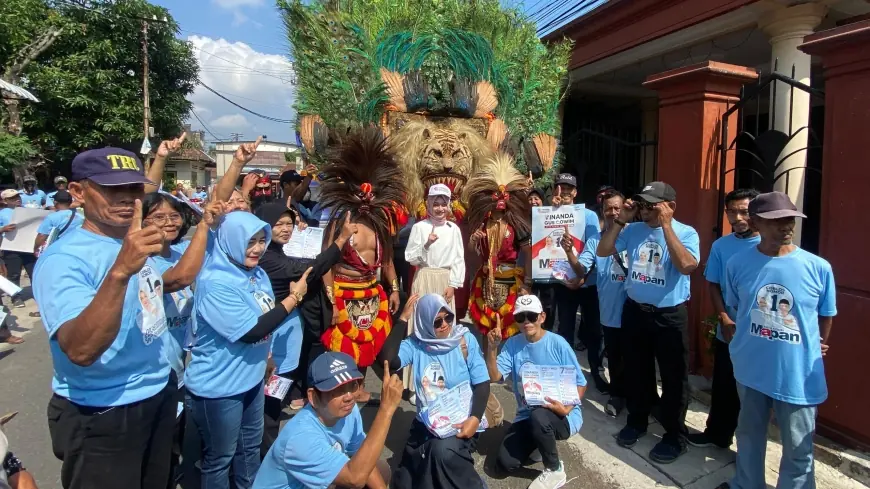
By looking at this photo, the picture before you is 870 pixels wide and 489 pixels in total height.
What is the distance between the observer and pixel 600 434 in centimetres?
353

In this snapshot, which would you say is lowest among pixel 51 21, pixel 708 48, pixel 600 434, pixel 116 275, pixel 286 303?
pixel 600 434

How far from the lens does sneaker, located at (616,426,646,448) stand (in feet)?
10.9

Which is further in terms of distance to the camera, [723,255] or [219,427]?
[723,255]

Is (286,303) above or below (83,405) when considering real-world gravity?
above

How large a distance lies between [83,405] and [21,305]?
730cm

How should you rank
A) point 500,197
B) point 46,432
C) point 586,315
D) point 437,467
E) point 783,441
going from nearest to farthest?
point 783,441
point 437,467
point 46,432
point 500,197
point 586,315

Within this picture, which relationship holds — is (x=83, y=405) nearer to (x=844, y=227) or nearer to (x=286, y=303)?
Result: (x=286, y=303)

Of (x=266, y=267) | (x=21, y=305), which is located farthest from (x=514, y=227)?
(x=21, y=305)

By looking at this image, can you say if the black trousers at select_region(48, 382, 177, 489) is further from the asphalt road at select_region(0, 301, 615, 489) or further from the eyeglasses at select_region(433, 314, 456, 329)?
the eyeglasses at select_region(433, 314, 456, 329)

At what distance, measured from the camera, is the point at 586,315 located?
4445 millimetres

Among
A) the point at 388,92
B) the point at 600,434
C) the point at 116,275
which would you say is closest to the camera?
the point at 116,275

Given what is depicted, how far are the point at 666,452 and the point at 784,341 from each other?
1.12m

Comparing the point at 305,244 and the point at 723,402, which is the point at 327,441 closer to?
the point at 305,244

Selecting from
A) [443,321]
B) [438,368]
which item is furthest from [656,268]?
[438,368]
